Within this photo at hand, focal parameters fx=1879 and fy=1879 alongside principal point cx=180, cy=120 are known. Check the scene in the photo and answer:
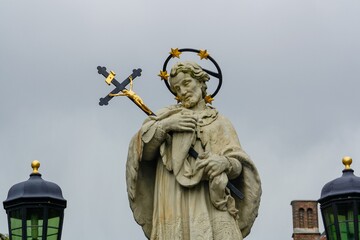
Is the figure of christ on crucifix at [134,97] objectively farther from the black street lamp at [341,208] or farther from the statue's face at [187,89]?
the black street lamp at [341,208]

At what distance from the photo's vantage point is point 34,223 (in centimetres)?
3044

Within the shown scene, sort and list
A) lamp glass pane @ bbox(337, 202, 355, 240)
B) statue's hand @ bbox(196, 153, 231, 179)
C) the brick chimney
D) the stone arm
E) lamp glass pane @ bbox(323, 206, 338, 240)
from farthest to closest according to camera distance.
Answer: the brick chimney, lamp glass pane @ bbox(323, 206, 338, 240), lamp glass pane @ bbox(337, 202, 355, 240), the stone arm, statue's hand @ bbox(196, 153, 231, 179)

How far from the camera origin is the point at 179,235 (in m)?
26.8

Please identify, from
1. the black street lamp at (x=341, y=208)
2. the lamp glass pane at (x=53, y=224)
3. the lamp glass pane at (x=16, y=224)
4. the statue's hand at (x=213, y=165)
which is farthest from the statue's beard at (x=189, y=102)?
the lamp glass pane at (x=16, y=224)

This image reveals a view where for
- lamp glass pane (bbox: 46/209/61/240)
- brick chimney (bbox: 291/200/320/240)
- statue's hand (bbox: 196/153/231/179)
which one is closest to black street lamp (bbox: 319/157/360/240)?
statue's hand (bbox: 196/153/231/179)

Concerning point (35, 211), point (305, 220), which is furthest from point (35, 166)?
point (305, 220)

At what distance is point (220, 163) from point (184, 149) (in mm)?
626

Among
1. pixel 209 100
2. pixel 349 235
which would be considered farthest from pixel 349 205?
pixel 209 100

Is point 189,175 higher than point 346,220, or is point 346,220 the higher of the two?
point 346,220

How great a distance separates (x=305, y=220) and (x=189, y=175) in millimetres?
54561

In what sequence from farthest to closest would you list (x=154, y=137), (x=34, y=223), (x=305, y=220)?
(x=305, y=220)
(x=34, y=223)
(x=154, y=137)

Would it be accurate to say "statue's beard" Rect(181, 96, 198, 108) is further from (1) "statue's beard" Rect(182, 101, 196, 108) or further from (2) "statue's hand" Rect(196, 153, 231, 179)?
(2) "statue's hand" Rect(196, 153, 231, 179)

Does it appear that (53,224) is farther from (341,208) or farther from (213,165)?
(341,208)

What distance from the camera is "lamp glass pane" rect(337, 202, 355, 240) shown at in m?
30.0
